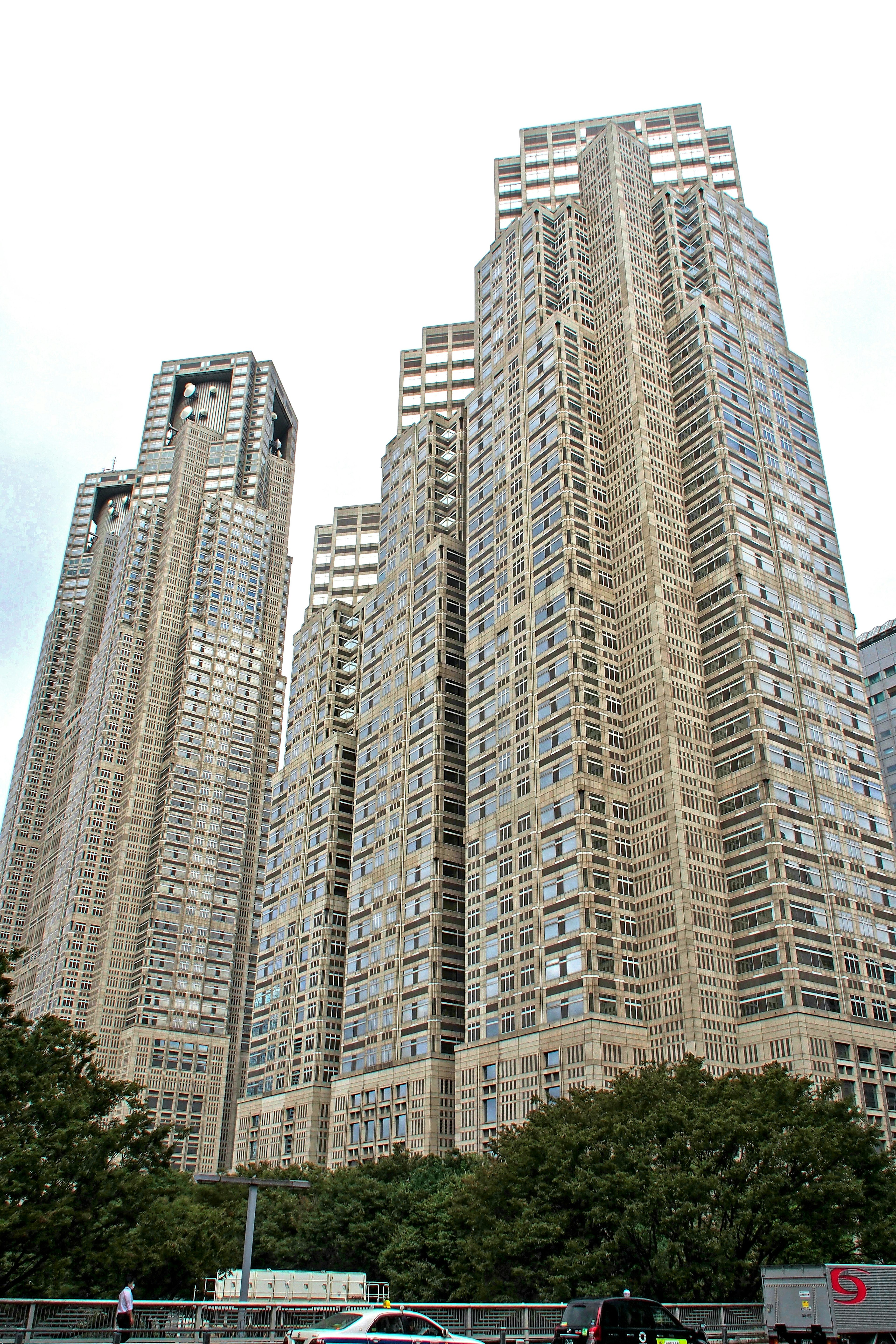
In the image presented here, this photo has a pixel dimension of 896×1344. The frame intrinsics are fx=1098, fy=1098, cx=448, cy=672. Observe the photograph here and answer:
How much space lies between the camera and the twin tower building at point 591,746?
114 m

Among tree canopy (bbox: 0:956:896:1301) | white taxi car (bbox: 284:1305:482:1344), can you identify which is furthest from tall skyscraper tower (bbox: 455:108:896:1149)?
white taxi car (bbox: 284:1305:482:1344)

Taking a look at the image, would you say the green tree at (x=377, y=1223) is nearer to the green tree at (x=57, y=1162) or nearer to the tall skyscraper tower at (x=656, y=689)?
the tall skyscraper tower at (x=656, y=689)

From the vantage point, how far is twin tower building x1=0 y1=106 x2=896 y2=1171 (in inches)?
4500

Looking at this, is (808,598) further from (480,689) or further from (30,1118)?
(30,1118)

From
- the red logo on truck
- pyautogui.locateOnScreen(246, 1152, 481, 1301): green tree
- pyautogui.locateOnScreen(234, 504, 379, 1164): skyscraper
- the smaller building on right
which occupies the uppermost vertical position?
the smaller building on right

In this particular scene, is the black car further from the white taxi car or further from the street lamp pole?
the street lamp pole

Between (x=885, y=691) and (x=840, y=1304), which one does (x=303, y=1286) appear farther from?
(x=885, y=691)

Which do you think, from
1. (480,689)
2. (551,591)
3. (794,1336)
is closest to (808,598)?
(551,591)

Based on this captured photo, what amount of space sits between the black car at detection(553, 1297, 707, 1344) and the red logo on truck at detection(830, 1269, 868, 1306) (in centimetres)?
1045

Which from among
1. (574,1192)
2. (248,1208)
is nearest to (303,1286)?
(248,1208)

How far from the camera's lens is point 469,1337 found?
39656 mm

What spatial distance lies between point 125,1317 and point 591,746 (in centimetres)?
9378

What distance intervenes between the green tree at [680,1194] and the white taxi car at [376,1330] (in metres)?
26.5

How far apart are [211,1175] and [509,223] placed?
6692 inches
